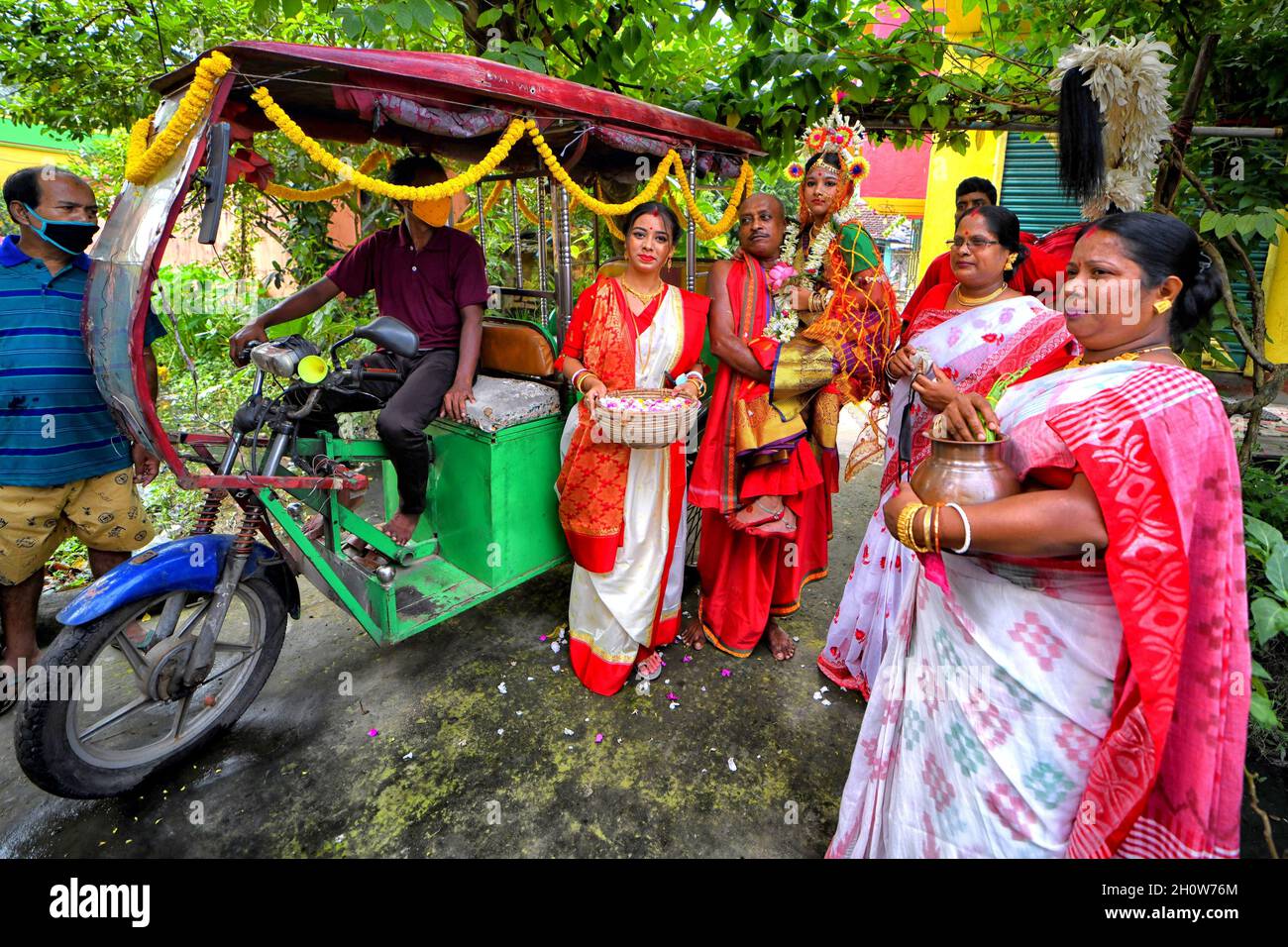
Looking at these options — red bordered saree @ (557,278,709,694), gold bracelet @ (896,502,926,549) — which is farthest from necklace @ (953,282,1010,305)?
gold bracelet @ (896,502,926,549)

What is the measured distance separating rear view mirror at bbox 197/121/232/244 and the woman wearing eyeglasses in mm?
2311

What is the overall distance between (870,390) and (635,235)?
1.36m

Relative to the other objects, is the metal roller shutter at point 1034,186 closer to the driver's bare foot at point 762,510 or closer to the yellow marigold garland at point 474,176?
the yellow marigold garland at point 474,176

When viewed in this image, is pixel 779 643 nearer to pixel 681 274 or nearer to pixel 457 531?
pixel 457 531

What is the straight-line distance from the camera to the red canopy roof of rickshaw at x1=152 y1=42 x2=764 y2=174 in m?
2.28

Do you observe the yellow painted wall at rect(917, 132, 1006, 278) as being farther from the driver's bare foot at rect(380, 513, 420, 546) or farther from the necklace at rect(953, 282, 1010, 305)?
the driver's bare foot at rect(380, 513, 420, 546)

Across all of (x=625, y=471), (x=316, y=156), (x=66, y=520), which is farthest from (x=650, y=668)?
(x=66, y=520)

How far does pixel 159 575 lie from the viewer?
2.41 meters

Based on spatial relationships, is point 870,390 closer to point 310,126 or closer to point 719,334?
point 719,334

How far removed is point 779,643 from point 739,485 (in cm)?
97

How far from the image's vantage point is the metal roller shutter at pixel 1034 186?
794 cm
